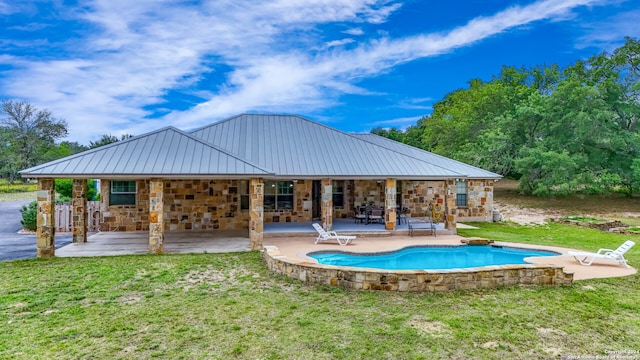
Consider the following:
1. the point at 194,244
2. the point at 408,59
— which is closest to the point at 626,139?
the point at 408,59

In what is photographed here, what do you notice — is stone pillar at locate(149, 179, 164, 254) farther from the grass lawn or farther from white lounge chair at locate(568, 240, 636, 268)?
white lounge chair at locate(568, 240, 636, 268)

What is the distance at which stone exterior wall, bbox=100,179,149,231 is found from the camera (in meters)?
14.9

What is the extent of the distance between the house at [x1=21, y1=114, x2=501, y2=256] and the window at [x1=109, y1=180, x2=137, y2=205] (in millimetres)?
38

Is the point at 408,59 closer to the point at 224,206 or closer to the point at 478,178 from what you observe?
the point at 478,178

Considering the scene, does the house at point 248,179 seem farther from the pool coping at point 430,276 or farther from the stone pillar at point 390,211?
the pool coping at point 430,276

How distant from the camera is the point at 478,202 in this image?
1950 centimetres

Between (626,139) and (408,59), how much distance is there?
16.0 m

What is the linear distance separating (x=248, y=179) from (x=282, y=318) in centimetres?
667

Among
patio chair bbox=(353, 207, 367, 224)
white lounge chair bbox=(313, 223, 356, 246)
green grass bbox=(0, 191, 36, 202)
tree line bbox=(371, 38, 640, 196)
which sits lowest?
white lounge chair bbox=(313, 223, 356, 246)

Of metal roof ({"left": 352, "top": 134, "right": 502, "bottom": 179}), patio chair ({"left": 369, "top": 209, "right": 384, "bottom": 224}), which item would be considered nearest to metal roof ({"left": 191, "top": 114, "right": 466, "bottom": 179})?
metal roof ({"left": 352, "top": 134, "right": 502, "bottom": 179})

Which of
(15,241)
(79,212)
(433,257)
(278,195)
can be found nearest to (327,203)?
(278,195)

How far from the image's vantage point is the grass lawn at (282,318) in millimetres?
4723

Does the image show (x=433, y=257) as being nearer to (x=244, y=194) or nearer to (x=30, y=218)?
(x=244, y=194)

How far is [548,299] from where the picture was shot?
22.4 feet
